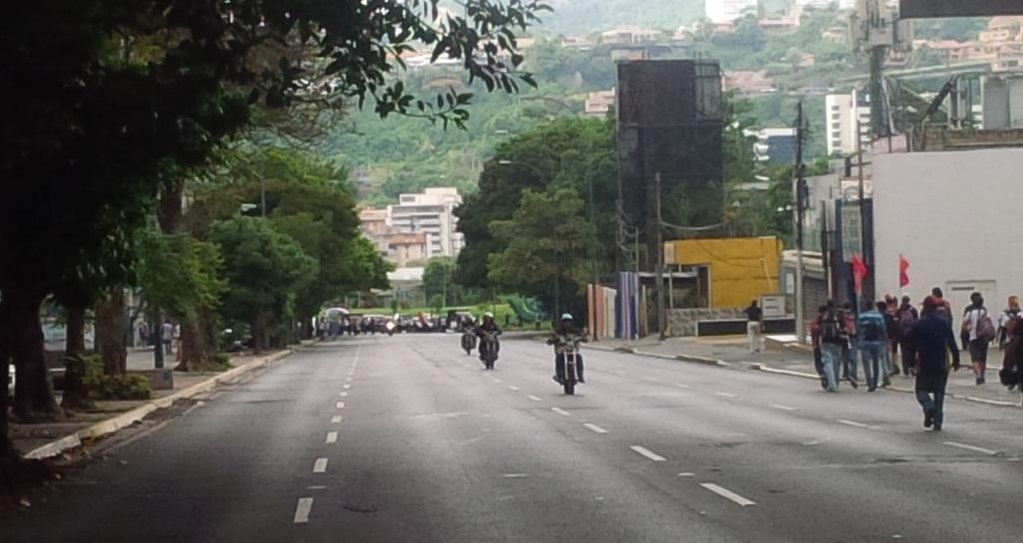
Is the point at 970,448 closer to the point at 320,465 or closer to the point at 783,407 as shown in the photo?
the point at 320,465

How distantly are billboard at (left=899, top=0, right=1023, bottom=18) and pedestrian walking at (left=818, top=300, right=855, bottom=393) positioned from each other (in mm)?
9254

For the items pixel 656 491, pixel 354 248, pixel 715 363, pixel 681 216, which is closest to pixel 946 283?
pixel 715 363

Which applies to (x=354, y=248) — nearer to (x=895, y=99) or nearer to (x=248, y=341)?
(x=248, y=341)

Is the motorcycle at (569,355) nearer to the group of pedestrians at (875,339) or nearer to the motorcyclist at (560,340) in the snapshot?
Result: the motorcyclist at (560,340)

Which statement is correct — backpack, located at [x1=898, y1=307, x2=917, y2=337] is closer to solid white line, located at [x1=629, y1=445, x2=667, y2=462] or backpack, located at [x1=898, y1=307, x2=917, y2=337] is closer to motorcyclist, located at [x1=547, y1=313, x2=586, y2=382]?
motorcyclist, located at [x1=547, y1=313, x2=586, y2=382]

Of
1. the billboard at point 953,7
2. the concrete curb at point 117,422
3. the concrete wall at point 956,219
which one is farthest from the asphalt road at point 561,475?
the concrete wall at point 956,219

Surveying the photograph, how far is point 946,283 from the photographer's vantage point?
52438mm

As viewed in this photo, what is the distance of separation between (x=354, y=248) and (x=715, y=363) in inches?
2010

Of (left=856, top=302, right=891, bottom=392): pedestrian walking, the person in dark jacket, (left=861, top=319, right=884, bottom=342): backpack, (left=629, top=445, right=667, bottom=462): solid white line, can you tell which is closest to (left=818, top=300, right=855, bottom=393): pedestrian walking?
(left=856, top=302, right=891, bottom=392): pedestrian walking

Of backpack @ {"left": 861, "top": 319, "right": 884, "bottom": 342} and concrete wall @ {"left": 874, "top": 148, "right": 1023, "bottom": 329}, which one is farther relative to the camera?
concrete wall @ {"left": 874, "top": 148, "right": 1023, "bottom": 329}

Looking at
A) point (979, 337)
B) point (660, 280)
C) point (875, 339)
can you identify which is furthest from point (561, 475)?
point (660, 280)

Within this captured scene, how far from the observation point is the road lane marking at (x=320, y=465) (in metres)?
19.6

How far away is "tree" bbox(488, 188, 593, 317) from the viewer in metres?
97.2

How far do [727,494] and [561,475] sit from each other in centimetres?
263
